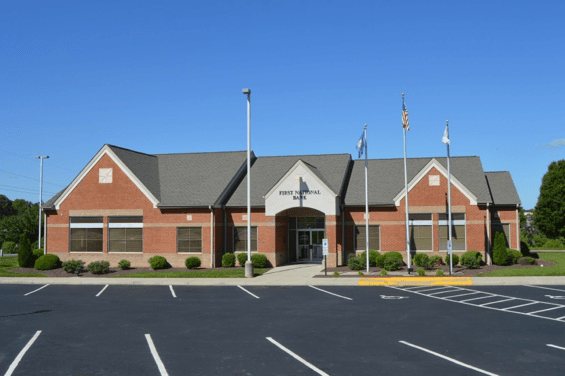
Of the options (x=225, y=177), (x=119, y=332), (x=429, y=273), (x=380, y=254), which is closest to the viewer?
(x=119, y=332)

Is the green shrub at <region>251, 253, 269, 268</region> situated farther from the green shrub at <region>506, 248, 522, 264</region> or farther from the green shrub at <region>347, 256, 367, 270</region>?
the green shrub at <region>506, 248, 522, 264</region>

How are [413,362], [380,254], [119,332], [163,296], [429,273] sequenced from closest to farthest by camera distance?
[413,362] → [119,332] → [163,296] → [429,273] → [380,254]

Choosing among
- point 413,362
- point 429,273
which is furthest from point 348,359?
point 429,273

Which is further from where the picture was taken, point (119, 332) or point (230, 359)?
point (119, 332)

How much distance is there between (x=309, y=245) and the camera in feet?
131

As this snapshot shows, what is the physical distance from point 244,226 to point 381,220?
33.3 ft

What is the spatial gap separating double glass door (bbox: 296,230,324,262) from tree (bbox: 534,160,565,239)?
119 feet

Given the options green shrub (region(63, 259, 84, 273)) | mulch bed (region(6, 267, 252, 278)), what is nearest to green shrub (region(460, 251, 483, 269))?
mulch bed (region(6, 267, 252, 278))

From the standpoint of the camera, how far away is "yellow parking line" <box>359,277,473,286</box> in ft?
84.7

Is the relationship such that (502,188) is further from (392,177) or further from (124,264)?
(124,264)

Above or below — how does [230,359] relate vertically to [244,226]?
below

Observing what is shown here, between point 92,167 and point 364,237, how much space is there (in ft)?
69.3

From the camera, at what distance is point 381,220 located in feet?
123

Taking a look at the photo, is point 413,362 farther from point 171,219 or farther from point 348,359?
point 171,219
